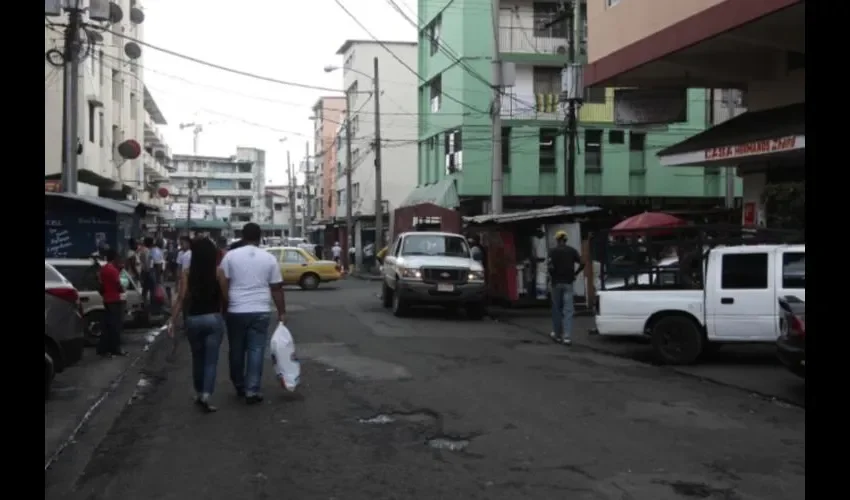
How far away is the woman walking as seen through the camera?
888cm

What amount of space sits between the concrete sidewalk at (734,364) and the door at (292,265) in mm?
15238

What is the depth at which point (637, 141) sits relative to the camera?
124 feet

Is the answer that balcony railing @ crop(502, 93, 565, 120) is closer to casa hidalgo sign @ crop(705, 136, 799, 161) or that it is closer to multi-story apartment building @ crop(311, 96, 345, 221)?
casa hidalgo sign @ crop(705, 136, 799, 161)

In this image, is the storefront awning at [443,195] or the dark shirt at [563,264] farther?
the storefront awning at [443,195]

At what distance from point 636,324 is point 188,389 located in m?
6.37

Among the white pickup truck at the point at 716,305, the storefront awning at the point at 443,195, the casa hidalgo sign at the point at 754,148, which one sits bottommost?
the white pickup truck at the point at 716,305

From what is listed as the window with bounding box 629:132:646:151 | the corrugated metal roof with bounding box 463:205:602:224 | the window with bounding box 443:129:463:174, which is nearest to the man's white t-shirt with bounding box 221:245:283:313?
the corrugated metal roof with bounding box 463:205:602:224

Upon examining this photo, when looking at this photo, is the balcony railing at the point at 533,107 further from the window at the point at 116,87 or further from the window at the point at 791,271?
the window at the point at 791,271

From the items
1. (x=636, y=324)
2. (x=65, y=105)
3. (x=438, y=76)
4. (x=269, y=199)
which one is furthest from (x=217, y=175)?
(x=636, y=324)

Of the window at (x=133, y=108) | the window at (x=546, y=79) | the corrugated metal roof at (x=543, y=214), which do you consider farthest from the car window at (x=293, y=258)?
the window at (x=133, y=108)

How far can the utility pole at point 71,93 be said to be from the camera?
63.8 feet

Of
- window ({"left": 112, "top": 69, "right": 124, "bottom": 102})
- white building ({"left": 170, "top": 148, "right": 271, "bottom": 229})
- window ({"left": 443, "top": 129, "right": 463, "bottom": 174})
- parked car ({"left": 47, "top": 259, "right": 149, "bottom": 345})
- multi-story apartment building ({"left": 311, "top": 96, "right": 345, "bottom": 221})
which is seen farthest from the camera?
white building ({"left": 170, "top": 148, "right": 271, "bottom": 229})

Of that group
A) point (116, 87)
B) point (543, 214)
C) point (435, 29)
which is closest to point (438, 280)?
point (543, 214)

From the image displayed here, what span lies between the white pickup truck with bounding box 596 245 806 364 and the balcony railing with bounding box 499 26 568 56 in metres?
24.6
